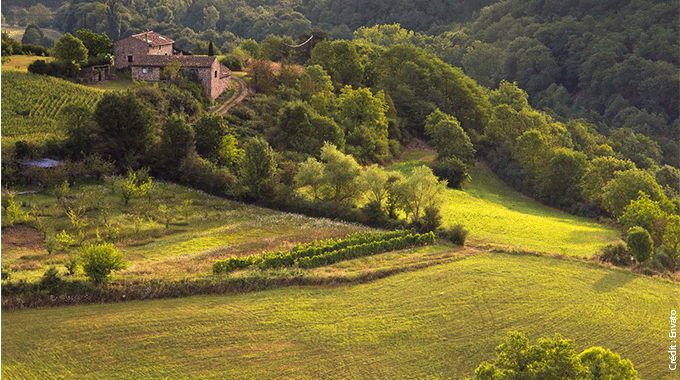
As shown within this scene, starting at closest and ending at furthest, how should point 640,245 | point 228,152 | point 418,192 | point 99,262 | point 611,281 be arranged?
point 99,262 < point 611,281 < point 640,245 < point 418,192 < point 228,152

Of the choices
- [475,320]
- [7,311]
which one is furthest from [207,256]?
[475,320]

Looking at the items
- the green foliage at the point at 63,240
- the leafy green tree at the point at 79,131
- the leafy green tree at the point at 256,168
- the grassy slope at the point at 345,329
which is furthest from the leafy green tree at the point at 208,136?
the grassy slope at the point at 345,329

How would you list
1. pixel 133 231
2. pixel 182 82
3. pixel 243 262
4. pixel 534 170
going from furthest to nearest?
pixel 534 170
pixel 182 82
pixel 133 231
pixel 243 262

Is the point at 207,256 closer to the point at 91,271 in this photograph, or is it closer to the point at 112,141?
the point at 91,271

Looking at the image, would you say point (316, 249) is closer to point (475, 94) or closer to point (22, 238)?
point (22, 238)

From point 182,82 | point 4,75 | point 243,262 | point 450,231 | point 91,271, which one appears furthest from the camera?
point 182,82

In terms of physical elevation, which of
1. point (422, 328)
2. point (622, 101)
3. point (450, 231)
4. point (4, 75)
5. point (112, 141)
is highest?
point (622, 101)

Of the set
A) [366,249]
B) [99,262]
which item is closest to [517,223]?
[366,249]
